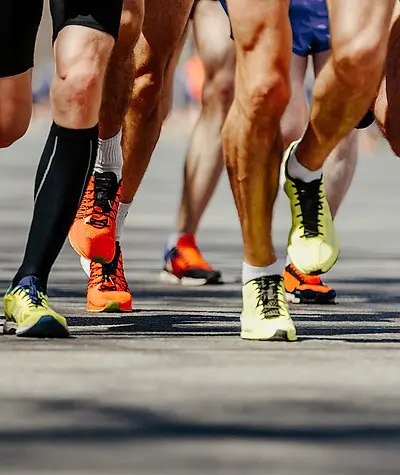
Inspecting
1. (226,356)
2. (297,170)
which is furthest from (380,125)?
(226,356)

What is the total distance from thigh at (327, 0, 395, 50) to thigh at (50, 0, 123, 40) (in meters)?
0.70

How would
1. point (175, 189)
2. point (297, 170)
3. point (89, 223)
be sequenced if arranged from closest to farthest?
point (297, 170) → point (89, 223) → point (175, 189)

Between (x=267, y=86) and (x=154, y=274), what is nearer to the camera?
(x=267, y=86)

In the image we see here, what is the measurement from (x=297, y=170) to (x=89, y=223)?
0.86 metres

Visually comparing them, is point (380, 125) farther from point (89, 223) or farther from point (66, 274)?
point (66, 274)

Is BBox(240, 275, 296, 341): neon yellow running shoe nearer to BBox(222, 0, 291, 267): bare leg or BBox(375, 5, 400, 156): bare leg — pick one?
BBox(222, 0, 291, 267): bare leg

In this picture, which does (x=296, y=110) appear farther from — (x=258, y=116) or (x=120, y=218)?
(x=258, y=116)

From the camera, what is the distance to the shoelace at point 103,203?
6.60m

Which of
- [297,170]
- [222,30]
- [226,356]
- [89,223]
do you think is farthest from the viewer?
[222,30]

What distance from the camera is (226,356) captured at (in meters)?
5.29

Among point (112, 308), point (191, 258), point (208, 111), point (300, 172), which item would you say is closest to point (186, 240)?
point (191, 258)

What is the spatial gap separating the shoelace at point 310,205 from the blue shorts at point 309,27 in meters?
1.65

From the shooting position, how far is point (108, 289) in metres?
7.00

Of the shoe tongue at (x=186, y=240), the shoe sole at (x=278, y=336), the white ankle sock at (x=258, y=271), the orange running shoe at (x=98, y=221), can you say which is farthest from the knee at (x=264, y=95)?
Result: the shoe tongue at (x=186, y=240)
